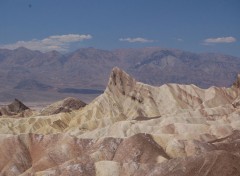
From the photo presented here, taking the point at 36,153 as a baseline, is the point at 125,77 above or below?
above

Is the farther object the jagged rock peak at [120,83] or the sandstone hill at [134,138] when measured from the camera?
the jagged rock peak at [120,83]

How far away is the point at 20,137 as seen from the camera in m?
118

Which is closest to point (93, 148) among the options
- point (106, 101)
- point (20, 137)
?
point (20, 137)

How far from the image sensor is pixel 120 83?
17225cm

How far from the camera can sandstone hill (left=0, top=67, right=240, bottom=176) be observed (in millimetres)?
87812

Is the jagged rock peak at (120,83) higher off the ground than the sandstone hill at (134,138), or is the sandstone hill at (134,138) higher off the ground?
the jagged rock peak at (120,83)

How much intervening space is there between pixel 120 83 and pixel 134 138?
2758 inches

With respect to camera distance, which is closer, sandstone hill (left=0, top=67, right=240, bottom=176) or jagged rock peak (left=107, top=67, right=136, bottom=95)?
sandstone hill (left=0, top=67, right=240, bottom=176)

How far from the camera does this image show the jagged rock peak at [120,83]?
17100cm

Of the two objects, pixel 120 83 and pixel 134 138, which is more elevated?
pixel 120 83

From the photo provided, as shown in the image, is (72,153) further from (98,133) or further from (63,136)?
(98,133)

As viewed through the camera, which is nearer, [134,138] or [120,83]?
[134,138]

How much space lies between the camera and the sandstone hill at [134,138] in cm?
8781

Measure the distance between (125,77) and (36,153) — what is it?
64546 millimetres
